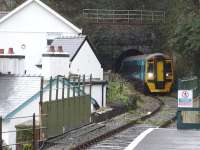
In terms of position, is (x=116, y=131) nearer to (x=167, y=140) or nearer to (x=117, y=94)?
(x=167, y=140)

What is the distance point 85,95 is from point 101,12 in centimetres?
3927

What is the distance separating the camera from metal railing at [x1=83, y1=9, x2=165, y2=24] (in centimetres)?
6172

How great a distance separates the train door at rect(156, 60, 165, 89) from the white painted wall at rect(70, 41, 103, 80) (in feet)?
25.3

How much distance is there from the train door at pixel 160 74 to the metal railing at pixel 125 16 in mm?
12189

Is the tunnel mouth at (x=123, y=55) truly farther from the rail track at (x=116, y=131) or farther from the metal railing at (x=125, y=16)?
the rail track at (x=116, y=131)

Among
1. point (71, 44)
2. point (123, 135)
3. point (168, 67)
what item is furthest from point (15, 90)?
point (168, 67)

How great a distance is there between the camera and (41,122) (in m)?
20.8

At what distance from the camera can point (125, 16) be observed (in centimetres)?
6450

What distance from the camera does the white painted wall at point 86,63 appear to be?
3975cm

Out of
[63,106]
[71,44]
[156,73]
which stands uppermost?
[71,44]

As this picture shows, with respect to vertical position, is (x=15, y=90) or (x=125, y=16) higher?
(x=125, y=16)

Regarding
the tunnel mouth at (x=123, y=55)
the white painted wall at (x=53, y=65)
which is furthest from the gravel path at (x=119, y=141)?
the tunnel mouth at (x=123, y=55)

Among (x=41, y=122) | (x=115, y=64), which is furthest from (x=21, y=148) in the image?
(x=115, y=64)

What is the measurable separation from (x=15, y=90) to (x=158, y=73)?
2571 cm
